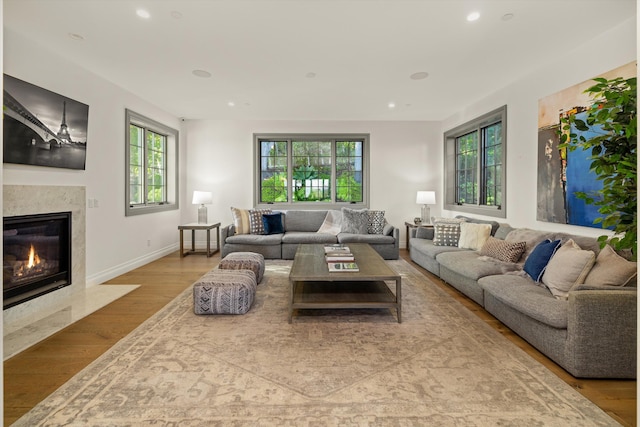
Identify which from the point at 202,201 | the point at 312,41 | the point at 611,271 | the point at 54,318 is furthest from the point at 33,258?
the point at 611,271

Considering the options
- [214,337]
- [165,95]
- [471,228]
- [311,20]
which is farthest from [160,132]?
[471,228]

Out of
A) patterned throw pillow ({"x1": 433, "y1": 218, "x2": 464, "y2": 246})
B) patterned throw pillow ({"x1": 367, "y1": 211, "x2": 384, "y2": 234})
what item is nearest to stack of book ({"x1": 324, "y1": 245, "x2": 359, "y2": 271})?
patterned throw pillow ({"x1": 433, "y1": 218, "x2": 464, "y2": 246})

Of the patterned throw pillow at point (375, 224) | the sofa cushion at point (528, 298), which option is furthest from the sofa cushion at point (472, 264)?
the patterned throw pillow at point (375, 224)

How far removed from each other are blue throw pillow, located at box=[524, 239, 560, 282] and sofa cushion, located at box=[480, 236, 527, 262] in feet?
1.61

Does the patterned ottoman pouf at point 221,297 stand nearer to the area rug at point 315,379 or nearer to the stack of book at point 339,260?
the area rug at point 315,379

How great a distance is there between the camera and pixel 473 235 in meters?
4.61

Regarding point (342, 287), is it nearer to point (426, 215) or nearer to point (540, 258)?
point (540, 258)

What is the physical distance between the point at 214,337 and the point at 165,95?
3946 millimetres

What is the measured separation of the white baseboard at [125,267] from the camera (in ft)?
14.1

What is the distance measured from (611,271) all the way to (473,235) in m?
2.22

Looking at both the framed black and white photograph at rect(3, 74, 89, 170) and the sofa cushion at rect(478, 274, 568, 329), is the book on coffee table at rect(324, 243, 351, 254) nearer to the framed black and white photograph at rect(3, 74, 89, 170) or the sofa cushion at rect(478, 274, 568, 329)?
the sofa cushion at rect(478, 274, 568, 329)

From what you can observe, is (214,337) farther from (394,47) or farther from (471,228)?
(471,228)

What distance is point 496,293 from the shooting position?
9.67ft

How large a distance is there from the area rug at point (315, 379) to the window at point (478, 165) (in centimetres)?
272
